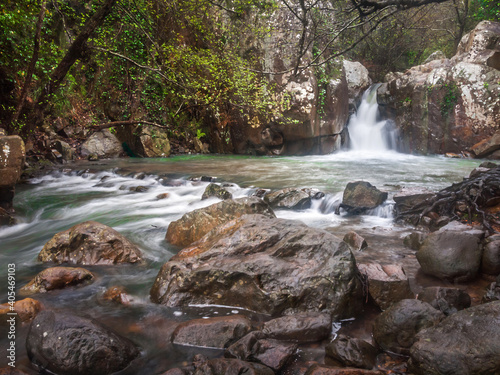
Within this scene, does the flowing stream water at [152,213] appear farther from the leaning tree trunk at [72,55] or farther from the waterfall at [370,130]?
the waterfall at [370,130]

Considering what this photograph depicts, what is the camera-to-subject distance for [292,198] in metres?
6.57

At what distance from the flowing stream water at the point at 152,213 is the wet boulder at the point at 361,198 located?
165mm

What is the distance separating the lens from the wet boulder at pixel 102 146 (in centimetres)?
1375

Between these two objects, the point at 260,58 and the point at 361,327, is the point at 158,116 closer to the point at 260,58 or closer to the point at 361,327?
the point at 260,58

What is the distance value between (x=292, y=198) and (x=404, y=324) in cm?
443

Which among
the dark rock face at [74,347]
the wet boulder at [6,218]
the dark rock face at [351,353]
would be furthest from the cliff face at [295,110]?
the dark rock face at [74,347]

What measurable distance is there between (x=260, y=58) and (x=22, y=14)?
29.7 feet

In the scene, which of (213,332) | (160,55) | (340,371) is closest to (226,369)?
(213,332)

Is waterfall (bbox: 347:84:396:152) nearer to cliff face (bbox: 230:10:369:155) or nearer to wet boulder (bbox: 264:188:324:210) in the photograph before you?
cliff face (bbox: 230:10:369:155)

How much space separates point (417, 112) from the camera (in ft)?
50.1

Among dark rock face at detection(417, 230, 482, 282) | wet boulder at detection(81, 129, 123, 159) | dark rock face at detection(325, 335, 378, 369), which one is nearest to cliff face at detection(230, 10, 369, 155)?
wet boulder at detection(81, 129, 123, 159)

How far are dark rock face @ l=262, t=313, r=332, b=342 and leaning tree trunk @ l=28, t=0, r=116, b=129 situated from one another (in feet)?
20.5

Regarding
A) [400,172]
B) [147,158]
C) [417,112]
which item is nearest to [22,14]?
[147,158]

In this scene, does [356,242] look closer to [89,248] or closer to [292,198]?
[292,198]
